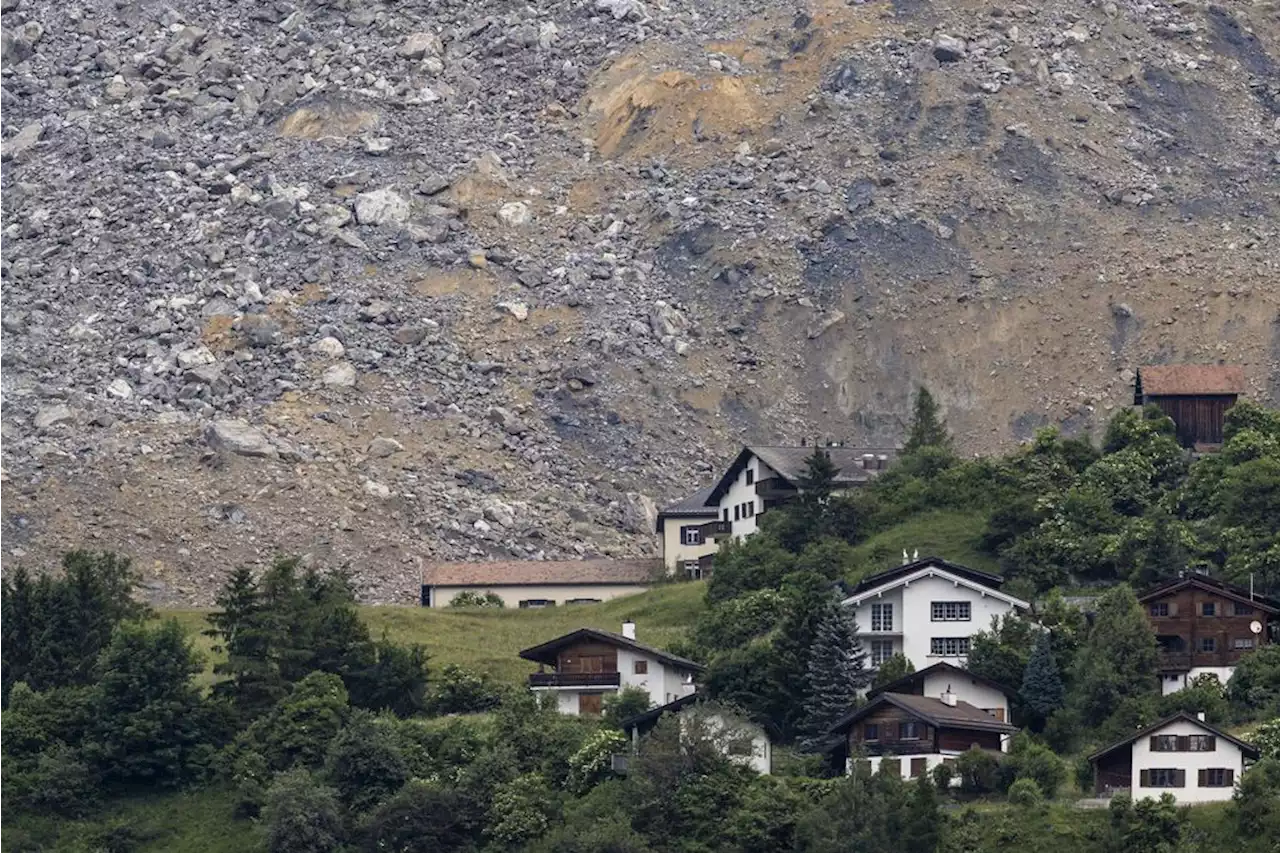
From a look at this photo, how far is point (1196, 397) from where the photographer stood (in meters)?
147

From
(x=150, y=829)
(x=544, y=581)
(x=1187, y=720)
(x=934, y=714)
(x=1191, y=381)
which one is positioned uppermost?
(x=1191, y=381)

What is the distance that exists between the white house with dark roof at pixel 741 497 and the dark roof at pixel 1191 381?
1004 centimetres

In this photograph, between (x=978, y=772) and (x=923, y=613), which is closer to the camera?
(x=978, y=772)

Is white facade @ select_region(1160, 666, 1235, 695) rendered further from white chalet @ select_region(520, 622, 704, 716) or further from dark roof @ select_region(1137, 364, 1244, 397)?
dark roof @ select_region(1137, 364, 1244, 397)

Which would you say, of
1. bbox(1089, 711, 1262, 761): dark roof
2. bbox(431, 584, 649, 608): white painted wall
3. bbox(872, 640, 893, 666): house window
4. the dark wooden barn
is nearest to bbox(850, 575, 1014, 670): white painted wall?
bbox(872, 640, 893, 666): house window

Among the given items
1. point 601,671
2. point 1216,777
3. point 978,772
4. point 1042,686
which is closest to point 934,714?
point 978,772

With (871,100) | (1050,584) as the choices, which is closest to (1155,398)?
(1050,584)

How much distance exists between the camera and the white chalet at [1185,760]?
Answer: 113438mm

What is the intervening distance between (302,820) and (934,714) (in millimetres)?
17015

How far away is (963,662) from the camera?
410ft

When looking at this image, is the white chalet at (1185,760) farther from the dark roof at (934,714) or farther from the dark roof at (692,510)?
the dark roof at (692,510)

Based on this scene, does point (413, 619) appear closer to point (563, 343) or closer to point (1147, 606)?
point (1147, 606)

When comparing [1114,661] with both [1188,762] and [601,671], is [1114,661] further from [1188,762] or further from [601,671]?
[601,671]

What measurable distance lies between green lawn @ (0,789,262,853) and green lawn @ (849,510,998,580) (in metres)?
22.4
